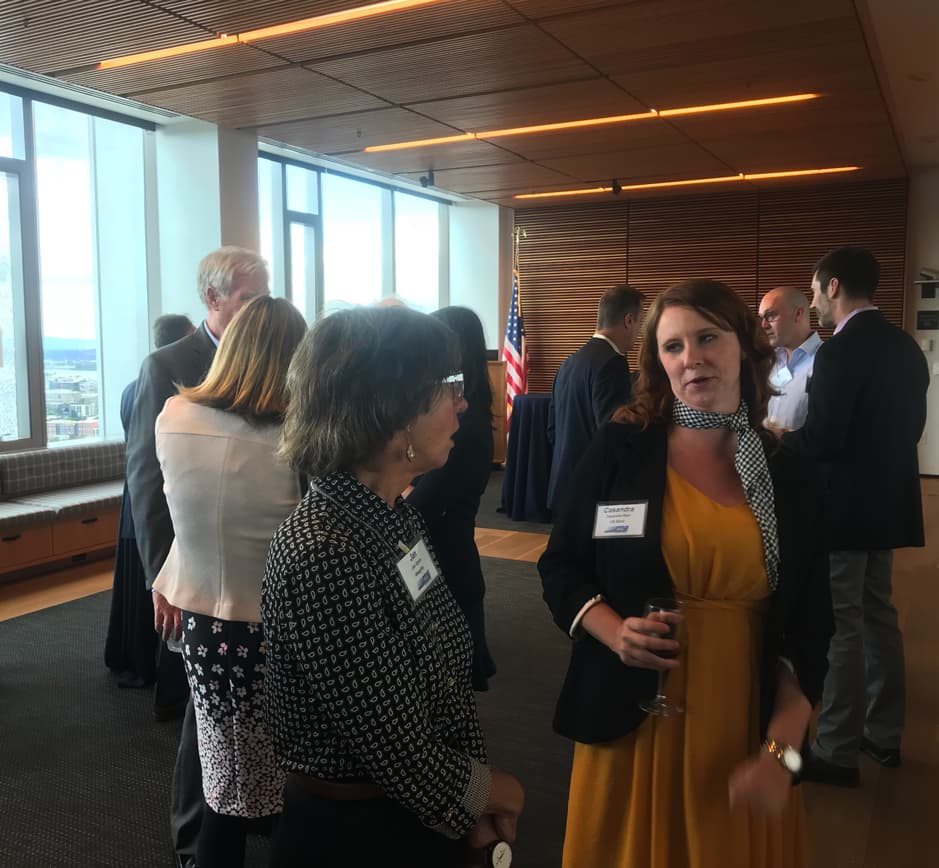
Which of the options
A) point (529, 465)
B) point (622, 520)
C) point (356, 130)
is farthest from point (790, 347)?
point (356, 130)

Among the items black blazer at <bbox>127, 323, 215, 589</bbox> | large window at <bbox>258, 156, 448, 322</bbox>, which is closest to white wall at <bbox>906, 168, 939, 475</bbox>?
large window at <bbox>258, 156, 448, 322</bbox>

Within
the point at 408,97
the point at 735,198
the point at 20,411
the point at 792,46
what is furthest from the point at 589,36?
the point at 735,198

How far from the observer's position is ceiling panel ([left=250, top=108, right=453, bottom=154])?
19.8ft

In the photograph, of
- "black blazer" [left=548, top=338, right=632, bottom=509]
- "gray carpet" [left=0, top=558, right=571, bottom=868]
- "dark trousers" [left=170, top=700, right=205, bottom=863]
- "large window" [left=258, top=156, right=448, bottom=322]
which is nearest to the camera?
"dark trousers" [left=170, top=700, right=205, bottom=863]

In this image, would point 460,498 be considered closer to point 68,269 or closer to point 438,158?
point 68,269

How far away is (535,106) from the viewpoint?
5637mm

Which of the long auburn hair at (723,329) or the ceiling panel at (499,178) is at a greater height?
the ceiling panel at (499,178)

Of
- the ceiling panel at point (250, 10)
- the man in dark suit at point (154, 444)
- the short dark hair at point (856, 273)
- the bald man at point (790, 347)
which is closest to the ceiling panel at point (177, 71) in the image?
the ceiling panel at point (250, 10)

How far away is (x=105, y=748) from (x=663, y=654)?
247 centimetres

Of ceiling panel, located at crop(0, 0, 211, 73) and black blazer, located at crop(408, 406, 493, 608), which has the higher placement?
ceiling panel, located at crop(0, 0, 211, 73)

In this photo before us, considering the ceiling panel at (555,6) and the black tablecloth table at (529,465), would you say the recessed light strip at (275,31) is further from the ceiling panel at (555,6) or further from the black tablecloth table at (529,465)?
the black tablecloth table at (529,465)

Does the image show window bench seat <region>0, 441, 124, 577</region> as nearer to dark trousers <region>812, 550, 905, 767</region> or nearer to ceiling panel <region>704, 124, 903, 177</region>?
dark trousers <region>812, 550, 905, 767</region>

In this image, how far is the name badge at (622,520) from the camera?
1.49m

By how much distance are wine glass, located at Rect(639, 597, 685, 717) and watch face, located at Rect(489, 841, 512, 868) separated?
35 cm
